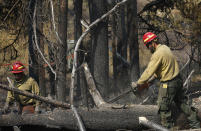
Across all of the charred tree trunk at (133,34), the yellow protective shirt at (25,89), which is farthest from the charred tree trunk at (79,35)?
the yellow protective shirt at (25,89)

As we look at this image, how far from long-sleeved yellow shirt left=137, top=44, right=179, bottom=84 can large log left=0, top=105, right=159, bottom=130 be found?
781 millimetres

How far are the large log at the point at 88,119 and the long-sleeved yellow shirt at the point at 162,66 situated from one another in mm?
781

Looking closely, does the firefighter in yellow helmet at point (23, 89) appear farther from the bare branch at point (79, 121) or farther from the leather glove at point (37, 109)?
the bare branch at point (79, 121)

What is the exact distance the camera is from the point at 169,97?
6.77 meters

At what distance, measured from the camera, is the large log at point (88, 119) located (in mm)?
6422

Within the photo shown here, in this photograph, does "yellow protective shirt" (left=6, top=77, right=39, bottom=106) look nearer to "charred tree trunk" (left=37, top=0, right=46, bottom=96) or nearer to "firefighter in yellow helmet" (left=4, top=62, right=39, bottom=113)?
"firefighter in yellow helmet" (left=4, top=62, right=39, bottom=113)

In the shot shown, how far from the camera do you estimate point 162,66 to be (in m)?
6.73

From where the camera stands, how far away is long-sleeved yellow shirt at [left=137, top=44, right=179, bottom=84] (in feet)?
21.7

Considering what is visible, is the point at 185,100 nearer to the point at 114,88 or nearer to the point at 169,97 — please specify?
the point at 169,97

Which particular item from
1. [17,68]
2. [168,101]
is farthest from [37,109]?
[168,101]

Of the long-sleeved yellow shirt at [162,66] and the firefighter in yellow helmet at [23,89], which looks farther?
the firefighter in yellow helmet at [23,89]

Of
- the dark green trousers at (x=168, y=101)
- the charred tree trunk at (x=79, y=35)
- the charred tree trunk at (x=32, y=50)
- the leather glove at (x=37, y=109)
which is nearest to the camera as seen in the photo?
the dark green trousers at (x=168, y=101)

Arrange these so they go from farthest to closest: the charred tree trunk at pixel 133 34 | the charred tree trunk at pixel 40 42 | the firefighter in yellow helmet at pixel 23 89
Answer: the charred tree trunk at pixel 133 34
the charred tree trunk at pixel 40 42
the firefighter in yellow helmet at pixel 23 89

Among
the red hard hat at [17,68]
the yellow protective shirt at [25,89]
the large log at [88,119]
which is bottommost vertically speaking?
the large log at [88,119]
